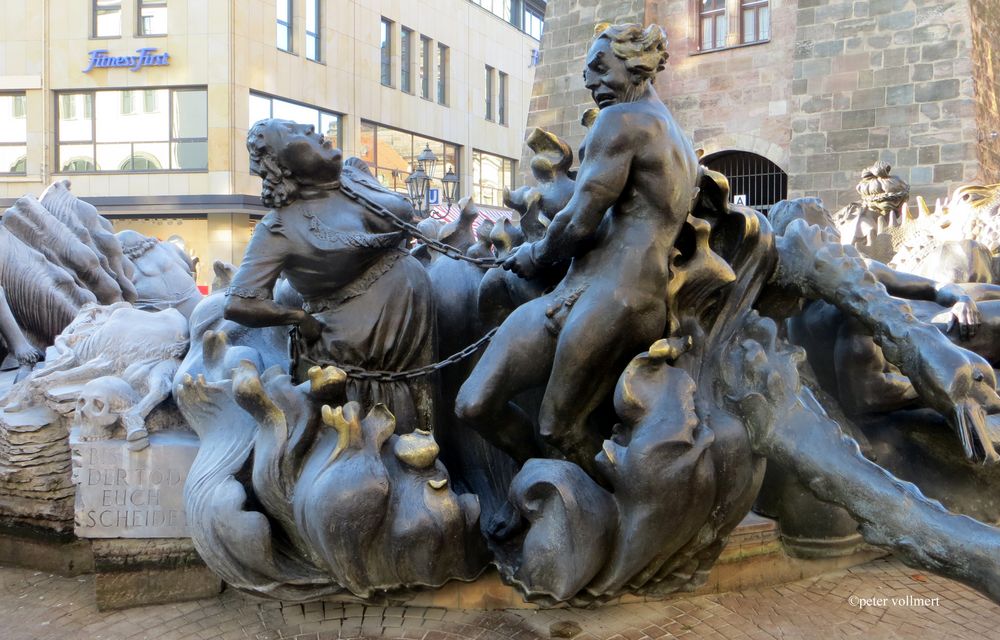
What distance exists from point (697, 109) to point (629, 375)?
15.3 metres

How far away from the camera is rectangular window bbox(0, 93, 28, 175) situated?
78.4ft

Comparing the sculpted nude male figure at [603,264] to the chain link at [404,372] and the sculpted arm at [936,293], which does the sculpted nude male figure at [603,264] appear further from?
the sculpted arm at [936,293]

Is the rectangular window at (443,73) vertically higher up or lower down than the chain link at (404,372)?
higher up

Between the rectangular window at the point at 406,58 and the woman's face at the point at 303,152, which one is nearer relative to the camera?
the woman's face at the point at 303,152

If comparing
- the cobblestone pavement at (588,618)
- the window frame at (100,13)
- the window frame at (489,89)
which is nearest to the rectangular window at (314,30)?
the window frame at (100,13)

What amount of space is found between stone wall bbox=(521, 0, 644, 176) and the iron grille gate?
9.14 ft

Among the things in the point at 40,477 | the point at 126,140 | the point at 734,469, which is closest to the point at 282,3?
the point at 126,140

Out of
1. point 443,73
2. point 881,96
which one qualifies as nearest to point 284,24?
point 443,73

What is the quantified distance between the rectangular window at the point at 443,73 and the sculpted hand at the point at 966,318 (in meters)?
28.0

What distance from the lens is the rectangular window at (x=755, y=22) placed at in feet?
55.8

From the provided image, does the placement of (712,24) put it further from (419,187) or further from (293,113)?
(293,113)

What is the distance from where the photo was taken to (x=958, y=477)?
4062 mm

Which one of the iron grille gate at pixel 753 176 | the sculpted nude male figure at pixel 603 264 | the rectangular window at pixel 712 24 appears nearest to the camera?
the sculpted nude male figure at pixel 603 264

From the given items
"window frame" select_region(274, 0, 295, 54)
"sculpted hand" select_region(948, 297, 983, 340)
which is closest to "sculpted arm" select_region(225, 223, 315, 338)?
"sculpted hand" select_region(948, 297, 983, 340)
